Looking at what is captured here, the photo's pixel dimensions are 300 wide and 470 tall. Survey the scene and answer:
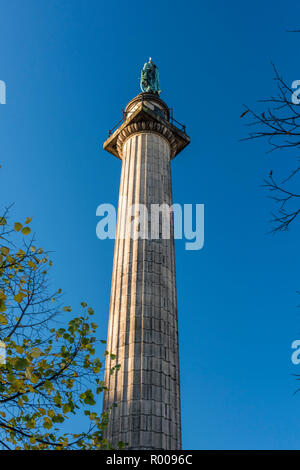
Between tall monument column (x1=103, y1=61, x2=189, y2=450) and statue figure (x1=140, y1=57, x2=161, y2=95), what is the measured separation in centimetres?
401

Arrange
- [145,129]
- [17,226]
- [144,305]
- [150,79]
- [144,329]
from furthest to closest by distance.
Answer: [150,79] < [145,129] < [144,305] < [144,329] < [17,226]

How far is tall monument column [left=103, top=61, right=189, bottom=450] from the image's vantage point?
19.2m

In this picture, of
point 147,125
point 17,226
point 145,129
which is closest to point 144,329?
point 17,226

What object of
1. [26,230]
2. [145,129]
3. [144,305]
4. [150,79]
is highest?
[150,79]

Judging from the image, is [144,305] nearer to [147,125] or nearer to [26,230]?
[26,230]

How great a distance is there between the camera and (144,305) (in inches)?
886

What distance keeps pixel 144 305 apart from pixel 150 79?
2118cm

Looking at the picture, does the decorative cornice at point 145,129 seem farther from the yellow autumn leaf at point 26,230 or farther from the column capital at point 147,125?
the yellow autumn leaf at point 26,230

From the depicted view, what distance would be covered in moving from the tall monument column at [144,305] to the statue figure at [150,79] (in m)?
4.01

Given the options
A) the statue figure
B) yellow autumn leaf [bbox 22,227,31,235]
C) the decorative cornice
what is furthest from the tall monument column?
yellow autumn leaf [bbox 22,227,31,235]

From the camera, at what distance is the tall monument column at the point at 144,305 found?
19.2m

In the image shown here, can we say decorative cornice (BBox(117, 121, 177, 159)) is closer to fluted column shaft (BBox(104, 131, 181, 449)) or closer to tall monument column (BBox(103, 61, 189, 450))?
tall monument column (BBox(103, 61, 189, 450))
